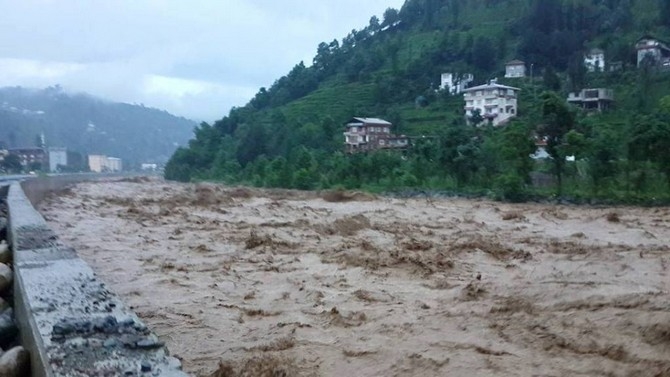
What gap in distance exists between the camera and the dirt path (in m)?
4.42

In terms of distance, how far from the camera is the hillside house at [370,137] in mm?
37562

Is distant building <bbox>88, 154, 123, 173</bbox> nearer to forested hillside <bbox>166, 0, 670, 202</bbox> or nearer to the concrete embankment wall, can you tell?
forested hillside <bbox>166, 0, 670, 202</bbox>

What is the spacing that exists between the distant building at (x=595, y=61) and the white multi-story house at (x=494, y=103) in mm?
5277

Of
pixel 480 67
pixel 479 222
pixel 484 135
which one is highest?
pixel 480 67

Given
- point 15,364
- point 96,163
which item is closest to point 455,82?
point 15,364

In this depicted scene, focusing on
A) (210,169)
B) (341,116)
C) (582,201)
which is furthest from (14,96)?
(582,201)

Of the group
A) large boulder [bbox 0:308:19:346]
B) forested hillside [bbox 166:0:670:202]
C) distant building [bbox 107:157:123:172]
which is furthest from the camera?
distant building [bbox 107:157:123:172]

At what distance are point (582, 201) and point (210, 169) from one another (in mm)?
35552

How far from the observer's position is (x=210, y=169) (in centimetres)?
5094

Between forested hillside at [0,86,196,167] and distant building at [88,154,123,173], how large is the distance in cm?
448

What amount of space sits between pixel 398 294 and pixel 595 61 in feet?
135

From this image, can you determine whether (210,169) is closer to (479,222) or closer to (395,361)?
(479,222)

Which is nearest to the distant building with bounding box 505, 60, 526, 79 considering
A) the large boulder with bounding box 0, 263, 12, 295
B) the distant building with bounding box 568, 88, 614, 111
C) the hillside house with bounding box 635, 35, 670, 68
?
the hillside house with bounding box 635, 35, 670, 68

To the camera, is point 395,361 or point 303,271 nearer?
point 395,361
